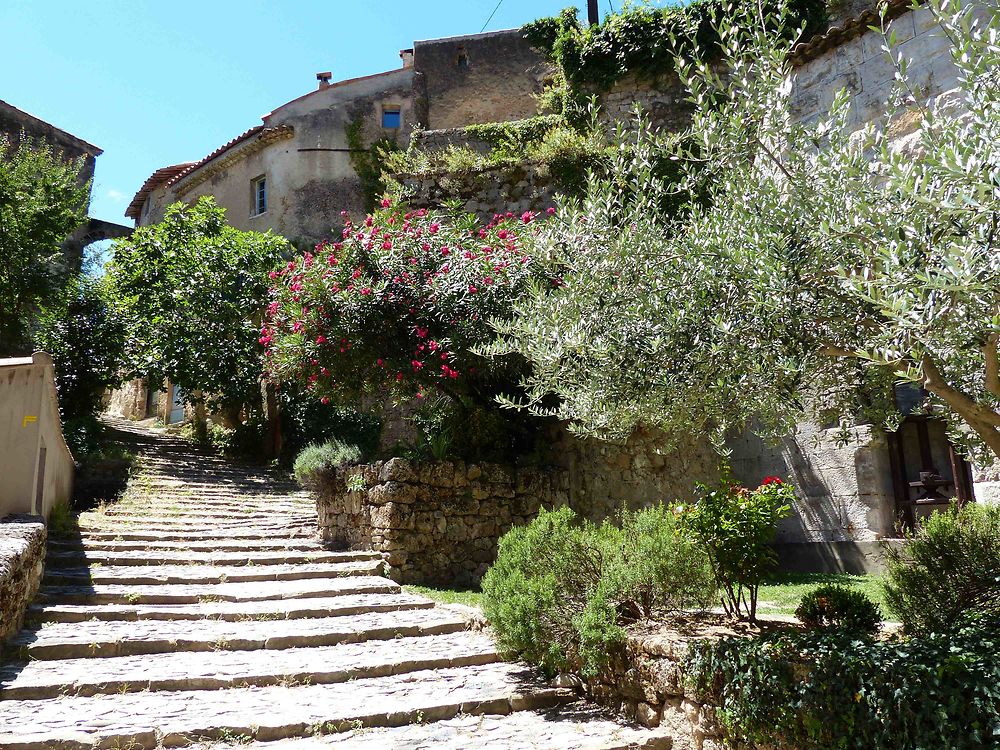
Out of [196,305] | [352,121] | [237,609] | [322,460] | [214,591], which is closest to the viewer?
[237,609]

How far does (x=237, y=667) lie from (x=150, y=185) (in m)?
26.1

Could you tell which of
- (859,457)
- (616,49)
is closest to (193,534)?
(859,457)

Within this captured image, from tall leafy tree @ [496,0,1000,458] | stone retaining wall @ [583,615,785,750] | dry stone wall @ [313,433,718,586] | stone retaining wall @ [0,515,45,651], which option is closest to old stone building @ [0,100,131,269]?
dry stone wall @ [313,433,718,586]

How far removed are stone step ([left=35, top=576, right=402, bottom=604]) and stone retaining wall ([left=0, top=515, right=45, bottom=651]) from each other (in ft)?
1.12

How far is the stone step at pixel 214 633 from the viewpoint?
6.44 metres

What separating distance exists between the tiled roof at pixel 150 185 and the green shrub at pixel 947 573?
27.3 meters

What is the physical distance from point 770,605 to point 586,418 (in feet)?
10.5

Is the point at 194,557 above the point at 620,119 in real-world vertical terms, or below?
below

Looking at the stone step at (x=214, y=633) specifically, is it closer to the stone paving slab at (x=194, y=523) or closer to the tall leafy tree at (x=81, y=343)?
the stone paving slab at (x=194, y=523)

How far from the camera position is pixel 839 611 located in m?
5.25

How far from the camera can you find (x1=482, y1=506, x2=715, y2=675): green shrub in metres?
5.55

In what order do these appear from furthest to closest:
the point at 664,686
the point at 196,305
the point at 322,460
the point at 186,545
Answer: the point at 196,305 → the point at 322,460 → the point at 186,545 → the point at 664,686

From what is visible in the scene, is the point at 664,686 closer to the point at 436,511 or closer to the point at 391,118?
the point at 436,511

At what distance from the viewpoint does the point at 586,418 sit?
18.4 ft
